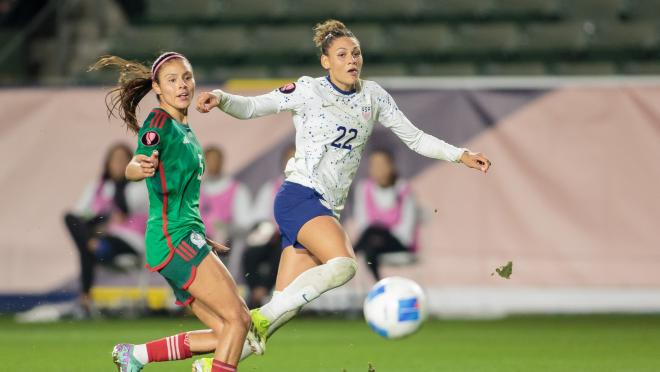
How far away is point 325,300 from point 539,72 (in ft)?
14.3

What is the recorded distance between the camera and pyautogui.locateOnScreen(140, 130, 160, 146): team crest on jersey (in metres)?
5.76

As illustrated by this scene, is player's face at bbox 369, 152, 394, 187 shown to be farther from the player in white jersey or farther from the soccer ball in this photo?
the soccer ball

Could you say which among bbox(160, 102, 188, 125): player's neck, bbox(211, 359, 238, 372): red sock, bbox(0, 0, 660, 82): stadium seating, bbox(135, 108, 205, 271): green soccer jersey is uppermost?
bbox(0, 0, 660, 82): stadium seating

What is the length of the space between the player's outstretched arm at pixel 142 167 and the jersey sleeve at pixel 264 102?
2.76 feet

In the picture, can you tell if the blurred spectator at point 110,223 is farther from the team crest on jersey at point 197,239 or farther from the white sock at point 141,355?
the team crest on jersey at point 197,239

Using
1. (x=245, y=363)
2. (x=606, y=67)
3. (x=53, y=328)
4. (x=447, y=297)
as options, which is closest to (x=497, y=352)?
(x=245, y=363)

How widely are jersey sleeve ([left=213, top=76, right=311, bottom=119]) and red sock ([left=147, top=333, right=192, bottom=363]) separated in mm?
1279

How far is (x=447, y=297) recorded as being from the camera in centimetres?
1204

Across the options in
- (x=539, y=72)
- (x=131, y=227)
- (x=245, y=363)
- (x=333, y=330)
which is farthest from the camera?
(x=539, y=72)

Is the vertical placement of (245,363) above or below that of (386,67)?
below

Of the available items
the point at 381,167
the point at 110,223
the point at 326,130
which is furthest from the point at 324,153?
the point at 110,223

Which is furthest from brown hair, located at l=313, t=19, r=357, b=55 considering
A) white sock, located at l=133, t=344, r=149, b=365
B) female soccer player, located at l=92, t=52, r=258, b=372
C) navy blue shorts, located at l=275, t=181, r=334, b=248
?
white sock, located at l=133, t=344, r=149, b=365

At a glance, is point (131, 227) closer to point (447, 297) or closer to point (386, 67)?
point (447, 297)

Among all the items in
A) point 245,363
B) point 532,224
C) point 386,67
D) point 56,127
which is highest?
point 386,67
